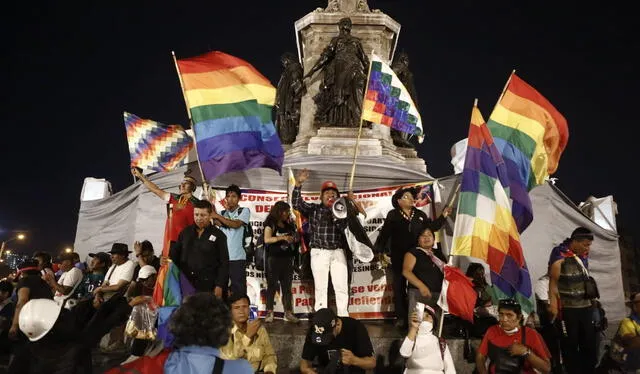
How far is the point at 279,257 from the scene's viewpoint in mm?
7754

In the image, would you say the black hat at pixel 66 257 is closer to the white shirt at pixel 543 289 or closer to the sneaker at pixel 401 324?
the sneaker at pixel 401 324

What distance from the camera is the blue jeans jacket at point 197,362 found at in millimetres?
2717

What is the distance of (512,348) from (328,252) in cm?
300

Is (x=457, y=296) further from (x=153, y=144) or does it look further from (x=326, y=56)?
(x=326, y=56)

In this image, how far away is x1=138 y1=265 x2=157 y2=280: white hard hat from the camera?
7.79m

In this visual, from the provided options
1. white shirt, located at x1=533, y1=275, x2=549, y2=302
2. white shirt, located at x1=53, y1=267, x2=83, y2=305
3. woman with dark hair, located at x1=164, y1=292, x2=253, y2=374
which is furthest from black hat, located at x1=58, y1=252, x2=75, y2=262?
white shirt, located at x1=533, y1=275, x2=549, y2=302

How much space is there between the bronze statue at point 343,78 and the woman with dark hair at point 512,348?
27.2 feet

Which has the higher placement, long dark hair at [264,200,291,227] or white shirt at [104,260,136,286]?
long dark hair at [264,200,291,227]

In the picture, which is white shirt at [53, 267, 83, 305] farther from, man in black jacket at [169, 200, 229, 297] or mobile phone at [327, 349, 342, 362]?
mobile phone at [327, 349, 342, 362]

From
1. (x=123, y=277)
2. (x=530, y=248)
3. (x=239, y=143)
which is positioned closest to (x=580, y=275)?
(x=530, y=248)

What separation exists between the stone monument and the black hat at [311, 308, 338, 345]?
23.2ft

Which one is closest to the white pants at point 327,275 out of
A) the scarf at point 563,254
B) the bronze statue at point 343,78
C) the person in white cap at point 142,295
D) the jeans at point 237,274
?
the jeans at point 237,274

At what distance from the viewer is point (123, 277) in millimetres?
7488

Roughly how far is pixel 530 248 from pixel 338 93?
6.00 m
